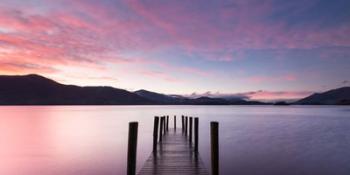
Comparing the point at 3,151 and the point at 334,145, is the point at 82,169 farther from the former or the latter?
the point at 334,145

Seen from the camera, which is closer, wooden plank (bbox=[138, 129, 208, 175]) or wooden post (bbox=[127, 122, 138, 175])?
wooden post (bbox=[127, 122, 138, 175])

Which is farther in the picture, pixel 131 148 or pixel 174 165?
pixel 174 165

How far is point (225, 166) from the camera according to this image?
711 inches

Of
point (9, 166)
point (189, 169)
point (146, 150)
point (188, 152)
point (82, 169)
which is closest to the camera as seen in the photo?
point (189, 169)

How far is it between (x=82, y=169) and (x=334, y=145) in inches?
885

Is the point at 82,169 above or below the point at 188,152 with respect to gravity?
below

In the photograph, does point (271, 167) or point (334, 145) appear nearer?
point (271, 167)

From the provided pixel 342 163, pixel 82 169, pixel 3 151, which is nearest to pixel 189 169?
pixel 82 169

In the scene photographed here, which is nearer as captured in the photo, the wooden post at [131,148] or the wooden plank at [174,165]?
the wooden post at [131,148]

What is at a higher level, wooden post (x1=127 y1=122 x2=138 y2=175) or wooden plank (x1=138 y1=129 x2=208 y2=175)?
wooden post (x1=127 y1=122 x2=138 y2=175)

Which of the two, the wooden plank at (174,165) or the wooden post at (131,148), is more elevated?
the wooden post at (131,148)

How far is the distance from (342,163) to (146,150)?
47.0 ft

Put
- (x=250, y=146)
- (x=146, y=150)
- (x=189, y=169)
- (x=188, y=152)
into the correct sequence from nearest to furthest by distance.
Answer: (x=189, y=169) → (x=188, y=152) → (x=146, y=150) → (x=250, y=146)

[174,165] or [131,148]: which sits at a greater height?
[131,148]
